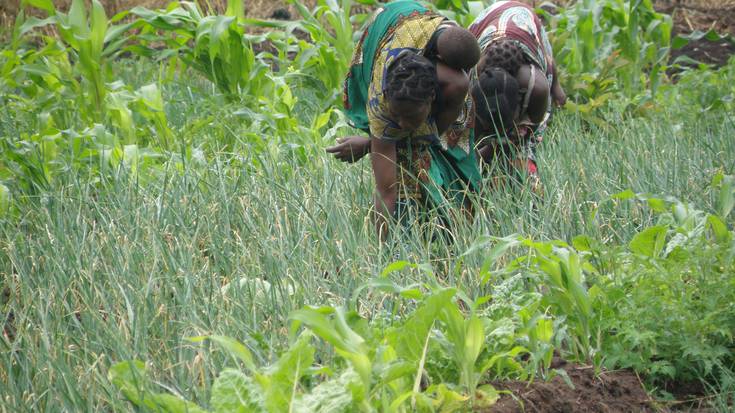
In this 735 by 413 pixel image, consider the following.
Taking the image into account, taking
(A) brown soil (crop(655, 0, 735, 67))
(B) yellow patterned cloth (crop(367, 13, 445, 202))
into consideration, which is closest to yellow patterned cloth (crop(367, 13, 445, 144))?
(B) yellow patterned cloth (crop(367, 13, 445, 202))

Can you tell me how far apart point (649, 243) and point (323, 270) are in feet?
3.23

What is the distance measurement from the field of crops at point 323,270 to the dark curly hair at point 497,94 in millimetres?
271

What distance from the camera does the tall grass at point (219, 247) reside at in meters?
2.38

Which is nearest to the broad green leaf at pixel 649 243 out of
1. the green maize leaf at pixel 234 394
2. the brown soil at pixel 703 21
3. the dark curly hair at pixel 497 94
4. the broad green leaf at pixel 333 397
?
the dark curly hair at pixel 497 94

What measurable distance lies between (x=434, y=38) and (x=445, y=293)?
1248mm

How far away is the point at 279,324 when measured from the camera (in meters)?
2.53

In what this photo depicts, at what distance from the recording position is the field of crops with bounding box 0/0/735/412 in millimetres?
2100

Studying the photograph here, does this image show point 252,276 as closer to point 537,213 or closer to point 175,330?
point 175,330

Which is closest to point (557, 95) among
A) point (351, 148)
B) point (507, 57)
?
point (507, 57)

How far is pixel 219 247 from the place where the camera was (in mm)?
3119

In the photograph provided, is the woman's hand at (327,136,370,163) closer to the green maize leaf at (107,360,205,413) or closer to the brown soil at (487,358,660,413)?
the brown soil at (487,358,660,413)

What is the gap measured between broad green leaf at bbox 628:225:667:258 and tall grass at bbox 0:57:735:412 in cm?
35

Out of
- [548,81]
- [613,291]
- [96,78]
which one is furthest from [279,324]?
[96,78]

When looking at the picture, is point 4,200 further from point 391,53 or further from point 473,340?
point 473,340
